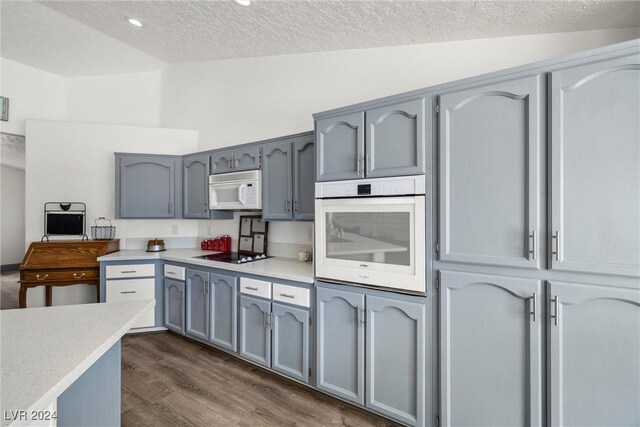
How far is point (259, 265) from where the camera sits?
270 centimetres

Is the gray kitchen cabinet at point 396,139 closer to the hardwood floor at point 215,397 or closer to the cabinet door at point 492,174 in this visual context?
the cabinet door at point 492,174

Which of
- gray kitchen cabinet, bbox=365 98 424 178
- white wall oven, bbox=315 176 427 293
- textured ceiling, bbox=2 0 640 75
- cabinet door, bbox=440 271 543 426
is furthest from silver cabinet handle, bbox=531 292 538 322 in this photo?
textured ceiling, bbox=2 0 640 75

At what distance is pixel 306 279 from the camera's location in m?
2.22

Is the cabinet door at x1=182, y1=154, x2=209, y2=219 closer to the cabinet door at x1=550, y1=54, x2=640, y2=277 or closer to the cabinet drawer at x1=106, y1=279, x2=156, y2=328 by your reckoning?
the cabinet drawer at x1=106, y1=279, x2=156, y2=328

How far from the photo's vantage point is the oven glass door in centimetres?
179

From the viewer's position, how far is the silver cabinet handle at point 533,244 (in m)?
1.47

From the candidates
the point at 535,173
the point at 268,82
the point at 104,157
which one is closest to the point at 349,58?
the point at 268,82

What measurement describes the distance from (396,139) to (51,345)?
180 centimetres

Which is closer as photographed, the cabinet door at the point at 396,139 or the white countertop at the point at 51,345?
the white countertop at the point at 51,345

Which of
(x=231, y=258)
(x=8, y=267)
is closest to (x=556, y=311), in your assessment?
(x=231, y=258)

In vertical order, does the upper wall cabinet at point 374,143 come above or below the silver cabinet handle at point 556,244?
above

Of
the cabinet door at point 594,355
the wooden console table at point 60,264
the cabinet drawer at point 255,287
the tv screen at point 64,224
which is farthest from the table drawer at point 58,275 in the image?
the cabinet door at point 594,355

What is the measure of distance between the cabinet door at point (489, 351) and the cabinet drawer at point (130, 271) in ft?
A: 9.85

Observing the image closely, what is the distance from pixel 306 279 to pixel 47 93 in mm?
4303
